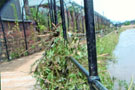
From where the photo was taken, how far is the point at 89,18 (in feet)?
1.65

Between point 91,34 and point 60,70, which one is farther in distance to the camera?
point 60,70

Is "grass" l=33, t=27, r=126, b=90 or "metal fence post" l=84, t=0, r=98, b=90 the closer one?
"metal fence post" l=84, t=0, r=98, b=90

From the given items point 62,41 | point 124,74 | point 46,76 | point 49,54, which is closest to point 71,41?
point 62,41

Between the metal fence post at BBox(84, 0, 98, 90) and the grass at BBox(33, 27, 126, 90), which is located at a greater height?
the metal fence post at BBox(84, 0, 98, 90)

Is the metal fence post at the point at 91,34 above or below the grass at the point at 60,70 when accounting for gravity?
above

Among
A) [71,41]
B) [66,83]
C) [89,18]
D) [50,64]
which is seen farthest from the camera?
[71,41]

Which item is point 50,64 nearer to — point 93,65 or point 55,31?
point 55,31

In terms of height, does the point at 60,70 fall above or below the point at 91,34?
below

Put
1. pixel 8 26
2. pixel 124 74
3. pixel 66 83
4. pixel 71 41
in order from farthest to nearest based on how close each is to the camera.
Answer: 1. pixel 8 26
2. pixel 124 74
3. pixel 71 41
4. pixel 66 83

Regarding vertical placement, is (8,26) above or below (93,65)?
above

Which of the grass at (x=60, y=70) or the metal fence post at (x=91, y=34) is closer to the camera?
the metal fence post at (x=91, y=34)

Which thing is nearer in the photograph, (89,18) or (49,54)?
(89,18)

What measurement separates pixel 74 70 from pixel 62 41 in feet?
0.95

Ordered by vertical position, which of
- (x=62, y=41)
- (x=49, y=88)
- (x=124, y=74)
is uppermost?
(x=62, y=41)
